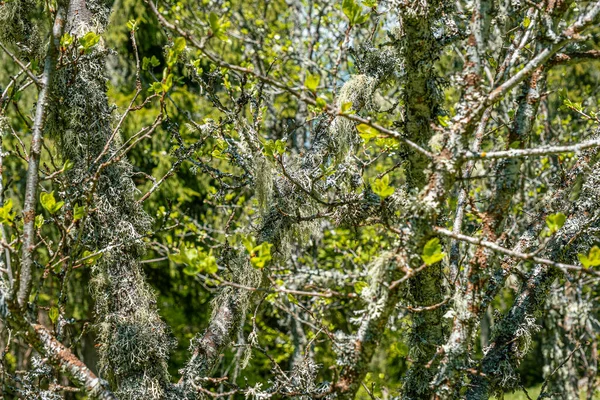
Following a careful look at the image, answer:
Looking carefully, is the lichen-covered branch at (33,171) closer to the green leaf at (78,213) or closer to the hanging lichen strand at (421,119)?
the green leaf at (78,213)

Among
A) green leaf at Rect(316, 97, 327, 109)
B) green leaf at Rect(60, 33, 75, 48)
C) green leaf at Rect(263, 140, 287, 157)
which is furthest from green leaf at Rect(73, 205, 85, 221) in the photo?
green leaf at Rect(316, 97, 327, 109)

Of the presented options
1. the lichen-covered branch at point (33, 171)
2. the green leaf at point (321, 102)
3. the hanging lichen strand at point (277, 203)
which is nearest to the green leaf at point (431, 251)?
the green leaf at point (321, 102)

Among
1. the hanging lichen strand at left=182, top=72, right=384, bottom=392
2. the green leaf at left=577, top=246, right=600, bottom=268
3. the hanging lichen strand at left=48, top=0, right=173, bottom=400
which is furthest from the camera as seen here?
the hanging lichen strand at left=182, top=72, right=384, bottom=392

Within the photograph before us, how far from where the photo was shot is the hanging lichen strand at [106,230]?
8.27 ft

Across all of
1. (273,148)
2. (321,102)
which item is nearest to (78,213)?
(273,148)

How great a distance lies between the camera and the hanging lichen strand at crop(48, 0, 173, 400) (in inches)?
99.2

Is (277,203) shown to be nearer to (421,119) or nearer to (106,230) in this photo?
(106,230)

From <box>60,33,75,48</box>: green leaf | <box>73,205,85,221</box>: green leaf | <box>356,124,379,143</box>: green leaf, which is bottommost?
<box>73,205,85,221</box>: green leaf

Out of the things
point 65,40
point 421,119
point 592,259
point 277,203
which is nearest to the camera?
point 592,259

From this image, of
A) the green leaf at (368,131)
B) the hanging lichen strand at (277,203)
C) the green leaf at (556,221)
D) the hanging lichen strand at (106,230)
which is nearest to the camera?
the green leaf at (556,221)

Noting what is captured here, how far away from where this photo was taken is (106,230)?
2.62 metres

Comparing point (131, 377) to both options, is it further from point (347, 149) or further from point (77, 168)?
point (347, 149)

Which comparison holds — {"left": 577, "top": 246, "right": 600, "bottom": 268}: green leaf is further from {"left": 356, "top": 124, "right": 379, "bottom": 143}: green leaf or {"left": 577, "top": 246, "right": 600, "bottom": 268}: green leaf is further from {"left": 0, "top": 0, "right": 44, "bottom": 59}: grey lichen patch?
{"left": 0, "top": 0, "right": 44, "bottom": 59}: grey lichen patch

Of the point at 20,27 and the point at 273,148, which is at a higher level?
the point at 20,27
